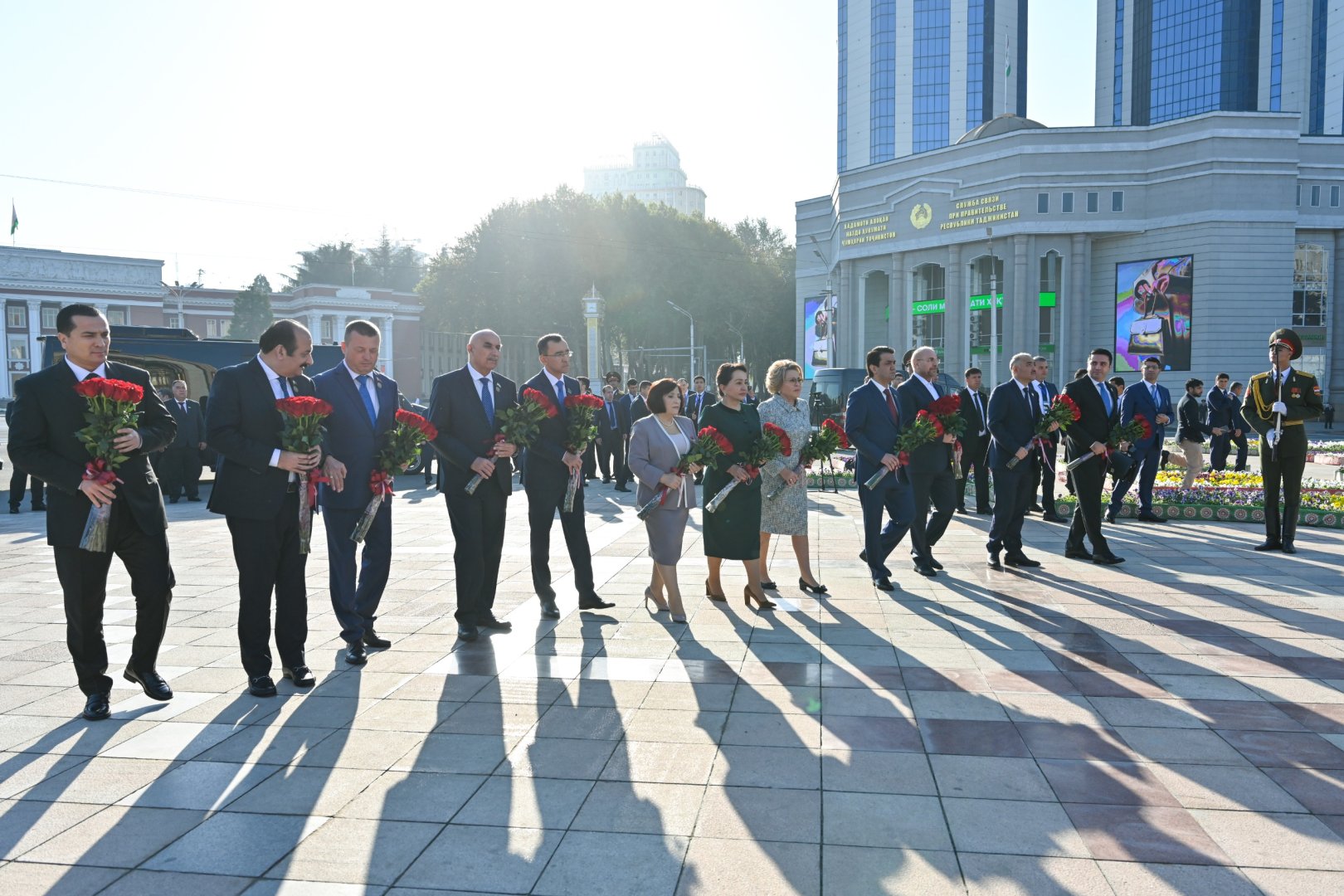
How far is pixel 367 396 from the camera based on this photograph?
5836 mm

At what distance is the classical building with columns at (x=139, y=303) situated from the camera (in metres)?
63.3

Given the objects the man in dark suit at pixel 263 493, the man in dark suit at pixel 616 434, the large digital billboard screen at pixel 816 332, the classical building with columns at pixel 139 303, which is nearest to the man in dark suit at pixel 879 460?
the man in dark suit at pixel 263 493

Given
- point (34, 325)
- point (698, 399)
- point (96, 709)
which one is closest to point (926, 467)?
point (96, 709)

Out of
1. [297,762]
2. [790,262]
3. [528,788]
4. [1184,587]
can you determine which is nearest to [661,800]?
[528,788]

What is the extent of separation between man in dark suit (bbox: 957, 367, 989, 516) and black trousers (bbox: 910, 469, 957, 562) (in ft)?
9.90

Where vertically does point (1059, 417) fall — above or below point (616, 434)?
above

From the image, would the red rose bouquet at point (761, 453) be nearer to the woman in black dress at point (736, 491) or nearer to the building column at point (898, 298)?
the woman in black dress at point (736, 491)

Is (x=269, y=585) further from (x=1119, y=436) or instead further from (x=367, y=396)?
(x=1119, y=436)

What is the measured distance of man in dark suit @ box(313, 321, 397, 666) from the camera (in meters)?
5.71

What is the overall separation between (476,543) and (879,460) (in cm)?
326

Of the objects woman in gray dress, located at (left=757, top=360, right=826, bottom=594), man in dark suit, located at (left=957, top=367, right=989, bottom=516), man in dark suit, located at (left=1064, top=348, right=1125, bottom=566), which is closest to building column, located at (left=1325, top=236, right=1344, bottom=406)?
man in dark suit, located at (left=957, top=367, right=989, bottom=516)

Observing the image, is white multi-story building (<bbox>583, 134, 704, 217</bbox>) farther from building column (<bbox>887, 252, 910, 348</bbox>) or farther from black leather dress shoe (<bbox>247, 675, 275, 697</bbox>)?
black leather dress shoe (<bbox>247, 675, 275, 697</bbox>)

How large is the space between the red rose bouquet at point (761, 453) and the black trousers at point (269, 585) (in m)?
2.86

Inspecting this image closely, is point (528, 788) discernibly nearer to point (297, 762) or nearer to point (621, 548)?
point (297, 762)
